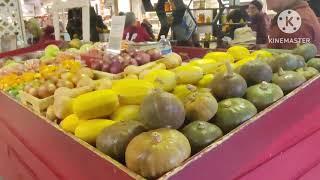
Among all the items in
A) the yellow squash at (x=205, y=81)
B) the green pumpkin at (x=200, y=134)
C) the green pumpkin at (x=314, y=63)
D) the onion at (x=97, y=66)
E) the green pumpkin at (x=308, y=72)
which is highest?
the green pumpkin at (x=314, y=63)

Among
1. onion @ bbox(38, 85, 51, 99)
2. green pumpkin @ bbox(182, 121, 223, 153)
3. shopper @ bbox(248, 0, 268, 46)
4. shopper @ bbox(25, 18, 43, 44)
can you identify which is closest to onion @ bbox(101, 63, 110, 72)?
onion @ bbox(38, 85, 51, 99)

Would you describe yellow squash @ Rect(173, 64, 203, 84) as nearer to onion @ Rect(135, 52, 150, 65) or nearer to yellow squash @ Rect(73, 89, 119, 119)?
yellow squash @ Rect(73, 89, 119, 119)

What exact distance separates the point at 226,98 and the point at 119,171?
52 cm

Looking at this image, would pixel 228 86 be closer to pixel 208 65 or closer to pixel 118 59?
pixel 208 65

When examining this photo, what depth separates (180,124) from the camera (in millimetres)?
1022

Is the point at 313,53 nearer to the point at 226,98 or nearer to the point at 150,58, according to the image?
the point at 226,98

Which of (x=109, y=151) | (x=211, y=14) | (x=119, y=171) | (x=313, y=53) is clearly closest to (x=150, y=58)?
(x=313, y=53)

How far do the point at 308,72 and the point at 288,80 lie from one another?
0.19 meters

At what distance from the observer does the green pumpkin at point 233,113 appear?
1072mm

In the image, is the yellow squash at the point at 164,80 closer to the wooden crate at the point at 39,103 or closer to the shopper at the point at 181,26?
the wooden crate at the point at 39,103

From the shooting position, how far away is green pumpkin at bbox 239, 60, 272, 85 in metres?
1.32

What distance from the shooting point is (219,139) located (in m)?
0.94

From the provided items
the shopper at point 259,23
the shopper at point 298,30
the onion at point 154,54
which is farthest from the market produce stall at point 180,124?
the shopper at point 259,23

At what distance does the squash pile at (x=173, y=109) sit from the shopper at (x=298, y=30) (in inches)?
32.0
